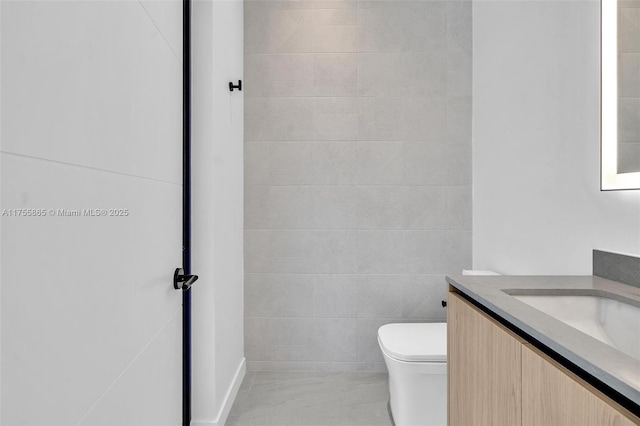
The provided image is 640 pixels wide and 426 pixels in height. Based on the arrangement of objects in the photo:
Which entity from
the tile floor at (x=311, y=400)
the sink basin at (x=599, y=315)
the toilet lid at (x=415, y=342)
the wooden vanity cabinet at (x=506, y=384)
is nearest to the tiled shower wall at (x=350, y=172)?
the tile floor at (x=311, y=400)

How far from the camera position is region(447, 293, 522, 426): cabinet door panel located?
806mm

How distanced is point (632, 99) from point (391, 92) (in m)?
1.36

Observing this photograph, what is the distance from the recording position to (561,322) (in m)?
0.77

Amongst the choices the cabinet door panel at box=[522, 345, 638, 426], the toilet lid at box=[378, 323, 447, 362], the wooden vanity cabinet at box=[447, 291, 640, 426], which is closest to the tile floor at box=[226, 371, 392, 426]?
the toilet lid at box=[378, 323, 447, 362]

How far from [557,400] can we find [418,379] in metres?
1.10

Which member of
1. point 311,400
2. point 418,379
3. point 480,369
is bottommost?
point 311,400
